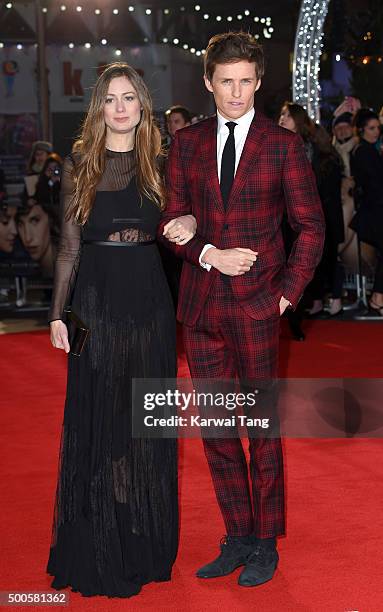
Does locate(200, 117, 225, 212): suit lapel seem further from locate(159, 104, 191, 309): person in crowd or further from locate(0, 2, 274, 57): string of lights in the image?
locate(0, 2, 274, 57): string of lights

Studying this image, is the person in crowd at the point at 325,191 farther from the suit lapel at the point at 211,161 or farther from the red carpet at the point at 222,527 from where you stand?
the suit lapel at the point at 211,161

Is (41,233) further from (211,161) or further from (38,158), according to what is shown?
(211,161)

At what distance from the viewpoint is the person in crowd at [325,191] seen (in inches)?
312

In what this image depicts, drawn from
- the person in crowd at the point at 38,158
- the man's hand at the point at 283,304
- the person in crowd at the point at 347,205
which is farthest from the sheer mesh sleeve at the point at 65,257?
the person in crowd at the point at 38,158

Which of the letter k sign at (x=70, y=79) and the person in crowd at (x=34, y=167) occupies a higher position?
the letter k sign at (x=70, y=79)

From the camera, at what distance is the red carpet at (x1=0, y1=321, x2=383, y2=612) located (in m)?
3.54

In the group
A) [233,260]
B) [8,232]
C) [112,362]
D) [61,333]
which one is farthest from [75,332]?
[8,232]

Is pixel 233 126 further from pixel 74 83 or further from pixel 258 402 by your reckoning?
pixel 74 83

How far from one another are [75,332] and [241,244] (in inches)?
24.9

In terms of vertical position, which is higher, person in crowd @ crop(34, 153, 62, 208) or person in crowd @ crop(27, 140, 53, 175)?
person in crowd @ crop(27, 140, 53, 175)

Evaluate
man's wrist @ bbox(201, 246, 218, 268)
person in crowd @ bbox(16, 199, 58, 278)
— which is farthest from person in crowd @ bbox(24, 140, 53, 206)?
man's wrist @ bbox(201, 246, 218, 268)

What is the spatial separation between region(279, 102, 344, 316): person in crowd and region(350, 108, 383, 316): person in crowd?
21 cm

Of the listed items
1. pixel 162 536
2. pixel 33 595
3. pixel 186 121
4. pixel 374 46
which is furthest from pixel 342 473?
pixel 374 46

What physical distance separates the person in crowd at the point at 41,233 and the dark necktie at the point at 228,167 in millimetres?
7055
